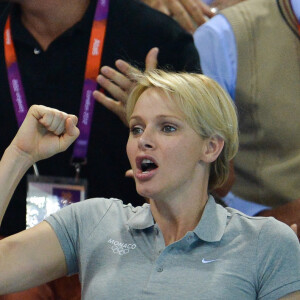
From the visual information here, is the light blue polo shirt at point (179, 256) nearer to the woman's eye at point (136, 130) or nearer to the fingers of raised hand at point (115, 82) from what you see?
the woman's eye at point (136, 130)

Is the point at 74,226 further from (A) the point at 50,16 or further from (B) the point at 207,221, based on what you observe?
(A) the point at 50,16

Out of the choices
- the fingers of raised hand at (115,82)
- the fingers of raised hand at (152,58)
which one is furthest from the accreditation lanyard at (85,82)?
the fingers of raised hand at (152,58)

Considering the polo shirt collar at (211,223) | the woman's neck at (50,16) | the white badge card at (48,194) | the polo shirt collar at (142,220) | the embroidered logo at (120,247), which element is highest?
the woman's neck at (50,16)

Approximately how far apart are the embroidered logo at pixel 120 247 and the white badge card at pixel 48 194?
0.50 meters

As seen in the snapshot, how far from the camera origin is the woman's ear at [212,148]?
1.89m

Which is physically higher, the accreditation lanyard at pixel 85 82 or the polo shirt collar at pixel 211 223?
the accreditation lanyard at pixel 85 82

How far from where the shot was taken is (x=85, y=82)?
2459 millimetres

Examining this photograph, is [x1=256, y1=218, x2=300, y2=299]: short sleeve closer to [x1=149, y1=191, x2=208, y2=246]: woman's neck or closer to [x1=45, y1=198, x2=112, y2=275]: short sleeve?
[x1=149, y1=191, x2=208, y2=246]: woman's neck

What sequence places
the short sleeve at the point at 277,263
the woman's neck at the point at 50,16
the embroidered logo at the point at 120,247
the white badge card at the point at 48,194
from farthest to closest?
the woman's neck at the point at 50,16, the white badge card at the point at 48,194, the embroidered logo at the point at 120,247, the short sleeve at the point at 277,263

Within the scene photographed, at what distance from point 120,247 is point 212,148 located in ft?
1.02

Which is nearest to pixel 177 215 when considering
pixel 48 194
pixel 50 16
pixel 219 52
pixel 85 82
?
pixel 48 194

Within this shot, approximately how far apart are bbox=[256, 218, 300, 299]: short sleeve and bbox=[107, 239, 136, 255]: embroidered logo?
288mm

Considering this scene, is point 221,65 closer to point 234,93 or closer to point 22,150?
point 234,93

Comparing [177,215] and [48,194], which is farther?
[48,194]
